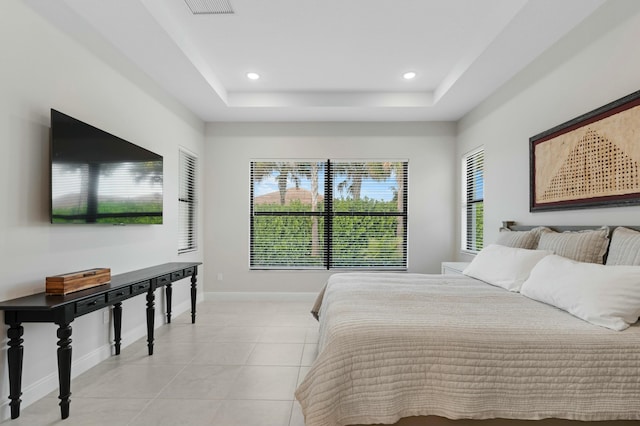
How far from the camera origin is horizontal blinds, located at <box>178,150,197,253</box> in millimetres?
4734

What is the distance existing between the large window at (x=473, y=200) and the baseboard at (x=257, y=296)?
7.87 ft

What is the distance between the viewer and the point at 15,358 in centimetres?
203

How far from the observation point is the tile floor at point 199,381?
2146mm

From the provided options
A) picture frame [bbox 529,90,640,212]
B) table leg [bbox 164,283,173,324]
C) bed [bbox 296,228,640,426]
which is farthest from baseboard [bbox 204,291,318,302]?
bed [bbox 296,228,640,426]

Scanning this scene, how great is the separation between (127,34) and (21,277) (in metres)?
2.00

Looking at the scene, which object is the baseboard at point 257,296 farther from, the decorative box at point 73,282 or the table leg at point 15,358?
the table leg at point 15,358

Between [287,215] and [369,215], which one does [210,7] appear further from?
[369,215]

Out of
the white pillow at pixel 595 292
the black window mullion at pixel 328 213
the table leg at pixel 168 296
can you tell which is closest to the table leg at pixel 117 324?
the table leg at pixel 168 296

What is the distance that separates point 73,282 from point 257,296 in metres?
3.21

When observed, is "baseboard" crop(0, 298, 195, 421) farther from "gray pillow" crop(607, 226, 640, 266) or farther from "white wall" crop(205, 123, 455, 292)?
"gray pillow" crop(607, 226, 640, 266)

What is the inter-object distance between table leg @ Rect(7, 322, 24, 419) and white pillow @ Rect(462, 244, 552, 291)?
10.4 feet

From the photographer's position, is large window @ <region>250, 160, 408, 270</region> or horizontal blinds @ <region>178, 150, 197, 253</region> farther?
large window @ <region>250, 160, 408, 270</region>

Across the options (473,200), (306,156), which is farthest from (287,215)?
(473,200)

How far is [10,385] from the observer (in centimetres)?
204
